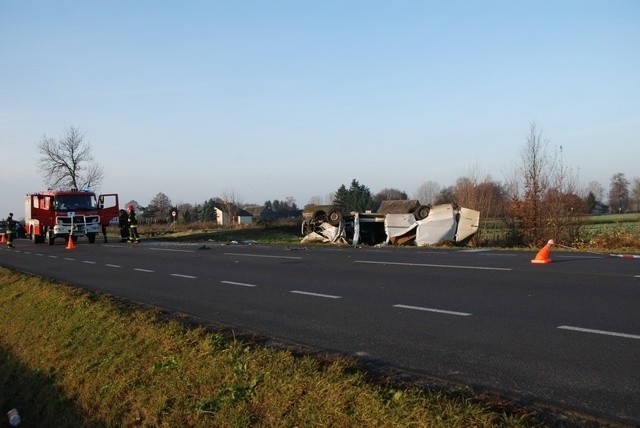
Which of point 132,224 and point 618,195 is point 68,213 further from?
point 618,195

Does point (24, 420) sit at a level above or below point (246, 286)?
below

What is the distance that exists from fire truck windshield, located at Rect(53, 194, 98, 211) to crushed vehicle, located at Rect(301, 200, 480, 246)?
43.0 feet

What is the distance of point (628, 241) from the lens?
20.6m

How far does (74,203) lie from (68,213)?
2.74 feet

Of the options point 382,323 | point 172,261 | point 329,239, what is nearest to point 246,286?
point 382,323

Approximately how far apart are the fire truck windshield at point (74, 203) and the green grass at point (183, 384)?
24.8 m

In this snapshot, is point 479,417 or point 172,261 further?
point 172,261

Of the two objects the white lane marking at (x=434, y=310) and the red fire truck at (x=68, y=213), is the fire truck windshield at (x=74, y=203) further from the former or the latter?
the white lane marking at (x=434, y=310)

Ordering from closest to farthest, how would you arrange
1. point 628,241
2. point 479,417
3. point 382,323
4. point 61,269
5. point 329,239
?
1. point 479,417
2. point 382,323
3. point 61,269
4. point 628,241
5. point 329,239

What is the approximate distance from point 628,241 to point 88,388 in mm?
18534

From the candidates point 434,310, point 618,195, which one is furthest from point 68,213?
point 618,195

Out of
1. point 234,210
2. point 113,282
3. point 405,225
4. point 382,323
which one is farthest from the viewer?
point 234,210

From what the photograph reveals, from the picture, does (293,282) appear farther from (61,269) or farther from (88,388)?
(61,269)

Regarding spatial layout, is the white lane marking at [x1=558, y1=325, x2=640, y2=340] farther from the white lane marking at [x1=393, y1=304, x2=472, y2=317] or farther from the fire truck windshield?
the fire truck windshield
